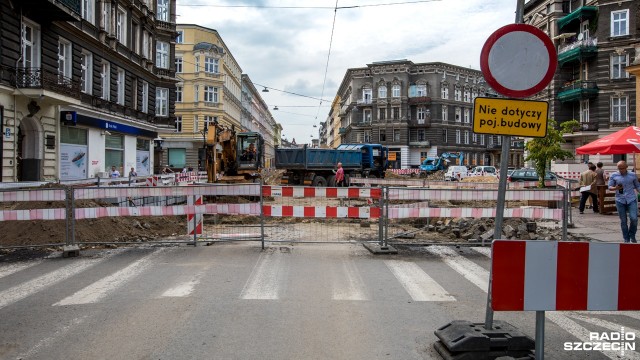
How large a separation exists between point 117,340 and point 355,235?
25.0ft

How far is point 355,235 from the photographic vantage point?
37.8 feet

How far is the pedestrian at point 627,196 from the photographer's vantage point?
9273 mm

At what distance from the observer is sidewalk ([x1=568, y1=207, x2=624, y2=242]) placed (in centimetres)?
1094

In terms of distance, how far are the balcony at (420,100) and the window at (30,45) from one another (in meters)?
64.1

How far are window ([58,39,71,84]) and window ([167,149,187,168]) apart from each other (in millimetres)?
32232

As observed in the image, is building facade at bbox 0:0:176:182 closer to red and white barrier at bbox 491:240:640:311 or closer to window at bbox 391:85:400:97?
red and white barrier at bbox 491:240:640:311

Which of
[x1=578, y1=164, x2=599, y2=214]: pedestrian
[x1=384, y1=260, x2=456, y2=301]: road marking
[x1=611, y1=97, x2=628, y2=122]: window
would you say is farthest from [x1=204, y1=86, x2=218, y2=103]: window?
[x1=384, y1=260, x2=456, y2=301]: road marking

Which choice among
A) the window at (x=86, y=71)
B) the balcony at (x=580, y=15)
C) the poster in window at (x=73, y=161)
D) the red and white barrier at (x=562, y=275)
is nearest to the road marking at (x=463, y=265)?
the red and white barrier at (x=562, y=275)

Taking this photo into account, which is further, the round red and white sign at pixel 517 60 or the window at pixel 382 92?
the window at pixel 382 92

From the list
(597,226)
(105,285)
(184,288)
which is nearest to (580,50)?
(597,226)

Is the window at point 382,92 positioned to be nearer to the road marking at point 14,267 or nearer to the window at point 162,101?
the window at point 162,101

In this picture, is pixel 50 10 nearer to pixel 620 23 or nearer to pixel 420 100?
pixel 620 23

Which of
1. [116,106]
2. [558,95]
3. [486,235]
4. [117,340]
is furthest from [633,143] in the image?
[558,95]

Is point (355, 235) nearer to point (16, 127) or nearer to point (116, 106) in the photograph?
point (16, 127)
